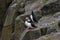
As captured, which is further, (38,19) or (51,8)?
(51,8)

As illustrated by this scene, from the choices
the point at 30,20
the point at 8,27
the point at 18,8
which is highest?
the point at 30,20

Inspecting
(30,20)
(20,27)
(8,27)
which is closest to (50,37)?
(30,20)

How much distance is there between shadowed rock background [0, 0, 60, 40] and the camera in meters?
7.89

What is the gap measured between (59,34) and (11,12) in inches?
324

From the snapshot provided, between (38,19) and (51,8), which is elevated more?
(51,8)

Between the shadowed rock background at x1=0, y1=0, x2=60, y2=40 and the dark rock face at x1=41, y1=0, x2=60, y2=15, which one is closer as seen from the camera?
the shadowed rock background at x1=0, y1=0, x2=60, y2=40

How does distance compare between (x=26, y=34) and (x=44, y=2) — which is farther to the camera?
(x=44, y=2)

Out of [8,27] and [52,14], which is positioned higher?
[52,14]

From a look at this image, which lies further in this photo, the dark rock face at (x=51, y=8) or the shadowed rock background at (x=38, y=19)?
the dark rock face at (x=51, y=8)

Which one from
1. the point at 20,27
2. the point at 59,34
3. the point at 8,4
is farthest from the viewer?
the point at 8,4

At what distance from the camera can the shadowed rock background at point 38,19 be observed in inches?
311

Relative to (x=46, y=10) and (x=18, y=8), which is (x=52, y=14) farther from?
(x=18, y=8)

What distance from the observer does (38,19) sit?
390 inches

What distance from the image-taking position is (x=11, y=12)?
14.7 m
